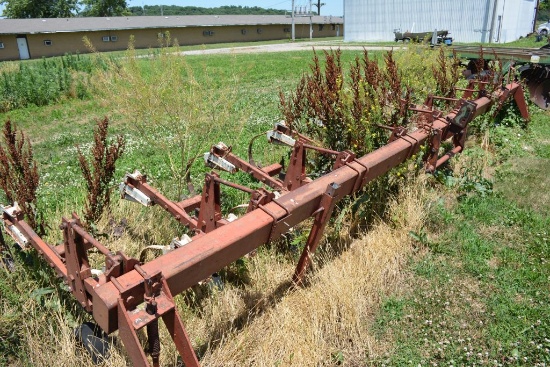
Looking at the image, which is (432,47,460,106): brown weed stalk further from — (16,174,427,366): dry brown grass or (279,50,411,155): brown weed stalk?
(16,174,427,366): dry brown grass

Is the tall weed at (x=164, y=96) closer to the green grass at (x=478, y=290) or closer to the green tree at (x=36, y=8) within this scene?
the green grass at (x=478, y=290)

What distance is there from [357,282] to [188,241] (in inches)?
52.5

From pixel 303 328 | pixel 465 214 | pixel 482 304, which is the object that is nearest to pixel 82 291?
pixel 303 328

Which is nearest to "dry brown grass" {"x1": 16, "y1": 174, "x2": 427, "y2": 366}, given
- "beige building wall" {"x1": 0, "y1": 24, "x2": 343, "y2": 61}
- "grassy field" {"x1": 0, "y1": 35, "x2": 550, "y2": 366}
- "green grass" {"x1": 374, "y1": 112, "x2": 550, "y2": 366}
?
"grassy field" {"x1": 0, "y1": 35, "x2": 550, "y2": 366}

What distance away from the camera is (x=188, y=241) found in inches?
111

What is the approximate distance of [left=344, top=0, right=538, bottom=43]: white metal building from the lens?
1257 inches

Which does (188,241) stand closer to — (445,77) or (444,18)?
(445,77)

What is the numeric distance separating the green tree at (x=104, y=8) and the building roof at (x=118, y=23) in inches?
883

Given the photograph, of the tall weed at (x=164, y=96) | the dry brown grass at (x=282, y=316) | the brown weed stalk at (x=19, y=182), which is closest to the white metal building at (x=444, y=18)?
the tall weed at (x=164, y=96)

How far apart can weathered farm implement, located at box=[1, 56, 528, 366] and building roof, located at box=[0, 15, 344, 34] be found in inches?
1615

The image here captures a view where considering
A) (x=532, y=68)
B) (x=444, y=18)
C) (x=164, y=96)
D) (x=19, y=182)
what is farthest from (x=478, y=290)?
(x=444, y=18)

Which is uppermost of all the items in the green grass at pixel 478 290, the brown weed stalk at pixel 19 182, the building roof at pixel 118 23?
the building roof at pixel 118 23

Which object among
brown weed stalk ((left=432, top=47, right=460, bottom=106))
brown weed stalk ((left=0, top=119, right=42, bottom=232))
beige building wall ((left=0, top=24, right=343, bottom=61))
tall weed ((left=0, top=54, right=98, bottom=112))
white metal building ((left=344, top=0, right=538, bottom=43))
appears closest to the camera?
brown weed stalk ((left=0, top=119, right=42, bottom=232))

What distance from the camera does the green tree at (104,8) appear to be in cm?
6725
